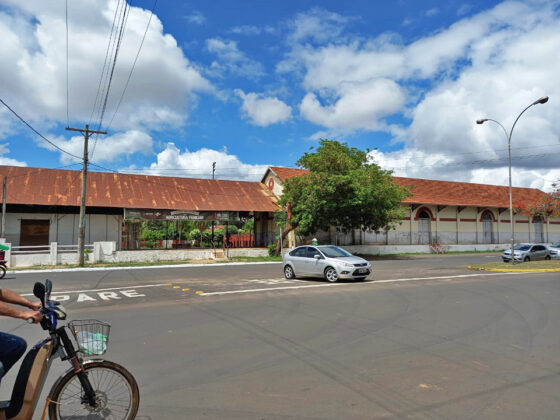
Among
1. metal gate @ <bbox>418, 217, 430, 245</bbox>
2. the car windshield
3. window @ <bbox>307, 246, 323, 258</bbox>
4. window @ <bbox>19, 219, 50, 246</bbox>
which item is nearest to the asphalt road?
the car windshield

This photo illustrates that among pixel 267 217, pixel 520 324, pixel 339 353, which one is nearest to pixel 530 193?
pixel 267 217

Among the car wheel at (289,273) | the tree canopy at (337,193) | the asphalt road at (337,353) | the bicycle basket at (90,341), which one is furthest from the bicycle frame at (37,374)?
the tree canopy at (337,193)

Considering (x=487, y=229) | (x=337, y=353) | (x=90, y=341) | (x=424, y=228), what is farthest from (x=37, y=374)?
(x=487, y=229)

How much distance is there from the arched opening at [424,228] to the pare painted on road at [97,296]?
34.1m

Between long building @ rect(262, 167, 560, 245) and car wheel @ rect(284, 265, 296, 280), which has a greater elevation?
long building @ rect(262, 167, 560, 245)

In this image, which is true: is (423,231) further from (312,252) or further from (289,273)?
(312,252)

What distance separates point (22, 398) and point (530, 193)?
205ft

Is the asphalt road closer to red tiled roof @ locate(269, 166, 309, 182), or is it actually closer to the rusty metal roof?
the rusty metal roof

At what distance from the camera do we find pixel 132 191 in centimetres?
3200

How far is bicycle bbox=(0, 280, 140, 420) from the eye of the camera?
10.8 feet

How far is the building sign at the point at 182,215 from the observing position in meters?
29.9

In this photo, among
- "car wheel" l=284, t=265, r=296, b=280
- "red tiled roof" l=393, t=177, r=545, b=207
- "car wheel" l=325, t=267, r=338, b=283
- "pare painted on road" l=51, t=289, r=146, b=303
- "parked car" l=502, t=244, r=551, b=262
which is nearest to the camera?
"pare painted on road" l=51, t=289, r=146, b=303

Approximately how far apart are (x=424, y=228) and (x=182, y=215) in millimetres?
24819

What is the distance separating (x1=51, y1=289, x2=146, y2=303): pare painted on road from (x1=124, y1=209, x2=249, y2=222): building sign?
55.7ft
